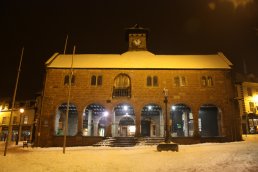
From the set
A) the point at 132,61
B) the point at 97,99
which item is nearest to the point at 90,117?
the point at 97,99

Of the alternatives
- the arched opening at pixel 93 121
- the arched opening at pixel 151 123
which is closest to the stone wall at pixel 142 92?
the arched opening at pixel 151 123

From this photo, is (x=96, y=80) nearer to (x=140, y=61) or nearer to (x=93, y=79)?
(x=93, y=79)

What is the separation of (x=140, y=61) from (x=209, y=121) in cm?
1299

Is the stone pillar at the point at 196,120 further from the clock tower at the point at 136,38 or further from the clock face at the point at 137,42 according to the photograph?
the clock face at the point at 137,42

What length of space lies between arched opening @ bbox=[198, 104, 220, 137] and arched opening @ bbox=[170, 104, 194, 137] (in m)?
1.75

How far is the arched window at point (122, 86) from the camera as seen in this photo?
30797 mm

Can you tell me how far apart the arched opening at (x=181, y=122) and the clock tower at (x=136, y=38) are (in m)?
11.2

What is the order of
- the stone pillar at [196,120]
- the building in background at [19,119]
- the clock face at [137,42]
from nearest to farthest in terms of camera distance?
1. the stone pillar at [196,120]
2. the clock face at [137,42]
3. the building in background at [19,119]

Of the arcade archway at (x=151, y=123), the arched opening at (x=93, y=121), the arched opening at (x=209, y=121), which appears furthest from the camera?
the arched opening at (x=93, y=121)

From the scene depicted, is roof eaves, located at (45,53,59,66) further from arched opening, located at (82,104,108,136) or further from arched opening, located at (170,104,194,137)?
arched opening, located at (170,104,194,137)

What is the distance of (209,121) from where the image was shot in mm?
34188

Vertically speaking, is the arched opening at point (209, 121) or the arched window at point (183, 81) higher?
the arched window at point (183, 81)

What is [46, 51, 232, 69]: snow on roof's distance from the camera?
31.7 m

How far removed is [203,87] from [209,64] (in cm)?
350
